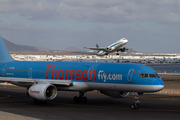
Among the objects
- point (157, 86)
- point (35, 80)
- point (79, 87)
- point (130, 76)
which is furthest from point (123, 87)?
point (35, 80)

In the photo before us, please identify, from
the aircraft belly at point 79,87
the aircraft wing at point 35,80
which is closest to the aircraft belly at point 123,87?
the aircraft belly at point 79,87

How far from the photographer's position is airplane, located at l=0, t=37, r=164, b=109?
29.9 meters

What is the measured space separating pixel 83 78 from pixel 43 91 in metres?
4.64

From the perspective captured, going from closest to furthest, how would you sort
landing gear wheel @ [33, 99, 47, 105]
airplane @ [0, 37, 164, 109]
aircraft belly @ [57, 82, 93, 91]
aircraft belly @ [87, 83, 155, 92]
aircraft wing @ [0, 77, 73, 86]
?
aircraft belly @ [87, 83, 155, 92]
airplane @ [0, 37, 164, 109]
aircraft belly @ [57, 82, 93, 91]
aircraft wing @ [0, 77, 73, 86]
landing gear wheel @ [33, 99, 47, 105]

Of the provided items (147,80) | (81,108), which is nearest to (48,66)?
(81,108)

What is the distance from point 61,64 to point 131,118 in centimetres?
1412

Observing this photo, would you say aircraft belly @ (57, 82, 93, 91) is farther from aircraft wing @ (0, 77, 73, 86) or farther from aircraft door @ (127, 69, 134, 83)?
aircraft door @ (127, 69, 134, 83)

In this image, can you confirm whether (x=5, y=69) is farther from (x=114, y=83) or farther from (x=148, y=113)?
(x=148, y=113)

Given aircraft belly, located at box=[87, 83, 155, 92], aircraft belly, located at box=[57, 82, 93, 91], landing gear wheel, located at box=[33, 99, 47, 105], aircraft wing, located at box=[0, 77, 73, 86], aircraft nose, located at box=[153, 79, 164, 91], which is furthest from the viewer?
landing gear wheel, located at box=[33, 99, 47, 105]

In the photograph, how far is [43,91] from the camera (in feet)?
105

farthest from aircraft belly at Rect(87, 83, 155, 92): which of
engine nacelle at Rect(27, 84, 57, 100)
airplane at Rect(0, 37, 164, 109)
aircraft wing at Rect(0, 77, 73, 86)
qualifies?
engine nacelle at Rect(27, 84, 57, 100)

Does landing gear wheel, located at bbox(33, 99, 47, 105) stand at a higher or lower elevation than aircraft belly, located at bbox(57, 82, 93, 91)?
lower

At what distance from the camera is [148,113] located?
28.0 metres

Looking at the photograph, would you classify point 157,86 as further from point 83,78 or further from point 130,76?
point 83,78
